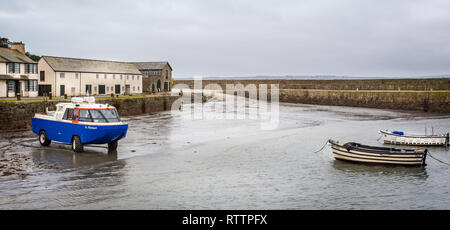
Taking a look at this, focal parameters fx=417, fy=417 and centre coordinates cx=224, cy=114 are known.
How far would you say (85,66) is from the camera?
5081 centimetres

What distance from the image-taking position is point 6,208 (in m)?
11.4

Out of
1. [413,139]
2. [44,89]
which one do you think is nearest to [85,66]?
[44,89]

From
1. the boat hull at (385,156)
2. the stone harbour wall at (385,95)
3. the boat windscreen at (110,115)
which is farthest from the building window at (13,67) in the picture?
the stone harbour wall at (385,95)

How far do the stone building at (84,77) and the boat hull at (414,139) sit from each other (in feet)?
112

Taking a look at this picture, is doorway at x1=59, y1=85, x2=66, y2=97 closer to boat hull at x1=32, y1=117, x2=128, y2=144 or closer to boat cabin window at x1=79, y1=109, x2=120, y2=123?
boat hull at x1=32, y1=117, x2=128, y2=144

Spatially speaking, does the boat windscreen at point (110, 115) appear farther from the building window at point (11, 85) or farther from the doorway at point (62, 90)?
the doorway at point (62, 90)

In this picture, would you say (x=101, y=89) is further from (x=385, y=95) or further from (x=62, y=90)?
(x=385, y=95)

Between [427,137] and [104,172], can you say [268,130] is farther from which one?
[104,172]

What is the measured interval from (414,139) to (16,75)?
110ft

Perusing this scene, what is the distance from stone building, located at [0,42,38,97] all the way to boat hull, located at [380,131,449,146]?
102 ft

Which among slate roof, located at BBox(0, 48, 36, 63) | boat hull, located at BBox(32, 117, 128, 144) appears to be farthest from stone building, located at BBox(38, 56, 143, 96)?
boat hull, located at BBox(32, 117, 128, 144)

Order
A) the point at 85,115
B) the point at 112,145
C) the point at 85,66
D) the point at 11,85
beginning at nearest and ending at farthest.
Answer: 1. the point at 85,115
2. the point at 112,145
3. the point at 11,85
4. the point at 85,66
